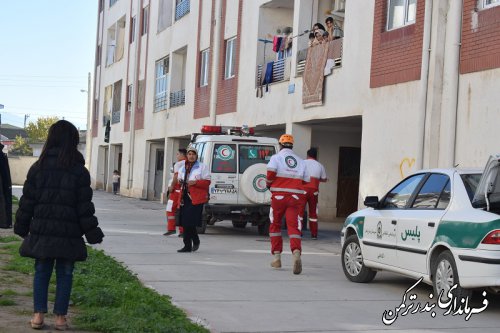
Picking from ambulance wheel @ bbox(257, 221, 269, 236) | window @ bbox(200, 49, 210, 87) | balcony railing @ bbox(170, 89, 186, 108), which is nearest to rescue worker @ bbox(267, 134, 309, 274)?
ambulance wheel @ bbox(257, 221, 269, 236)

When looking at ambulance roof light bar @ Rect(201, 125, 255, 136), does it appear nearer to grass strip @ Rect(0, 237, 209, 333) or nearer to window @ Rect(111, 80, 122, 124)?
grass strip @ Rect(0, 237, 209, 333)

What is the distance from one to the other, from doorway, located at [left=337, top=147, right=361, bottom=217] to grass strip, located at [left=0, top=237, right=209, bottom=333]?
15235 mm

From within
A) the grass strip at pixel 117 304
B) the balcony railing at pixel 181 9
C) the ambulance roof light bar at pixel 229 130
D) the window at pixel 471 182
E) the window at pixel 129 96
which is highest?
the balcony railing at pixel 181 9

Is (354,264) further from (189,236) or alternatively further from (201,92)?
(201,92)

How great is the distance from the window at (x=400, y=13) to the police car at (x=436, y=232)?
715cm

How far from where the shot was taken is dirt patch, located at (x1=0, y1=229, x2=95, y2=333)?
7.39 meters

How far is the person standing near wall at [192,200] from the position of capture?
47.5 ft

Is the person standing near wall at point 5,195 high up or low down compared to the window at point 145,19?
down

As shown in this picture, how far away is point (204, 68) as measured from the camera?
103 ft


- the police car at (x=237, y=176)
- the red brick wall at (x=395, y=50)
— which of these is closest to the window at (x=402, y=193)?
the red brick wall at (x=395, y=50)

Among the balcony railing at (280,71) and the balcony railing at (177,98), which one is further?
the balcony railing at (177,98)

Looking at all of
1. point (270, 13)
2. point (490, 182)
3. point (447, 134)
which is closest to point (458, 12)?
point (447, 134)

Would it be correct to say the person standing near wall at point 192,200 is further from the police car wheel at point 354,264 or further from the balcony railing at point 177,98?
the balcony railing at point 177,98

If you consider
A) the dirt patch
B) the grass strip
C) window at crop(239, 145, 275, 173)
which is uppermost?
window at crop(239, 145, 275, 173)
